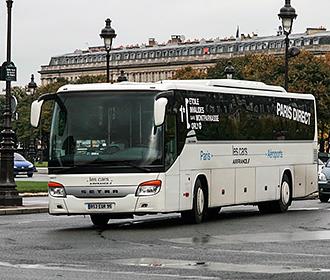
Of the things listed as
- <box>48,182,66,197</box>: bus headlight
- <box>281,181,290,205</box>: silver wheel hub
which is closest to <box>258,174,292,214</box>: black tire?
<box>281,181,290,205</box>: silver wheel hub

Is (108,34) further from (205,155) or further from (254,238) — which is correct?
(254,238)

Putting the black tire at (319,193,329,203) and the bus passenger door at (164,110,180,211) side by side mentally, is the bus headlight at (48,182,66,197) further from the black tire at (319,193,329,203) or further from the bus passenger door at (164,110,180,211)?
the black tire at (319,193,329,203)

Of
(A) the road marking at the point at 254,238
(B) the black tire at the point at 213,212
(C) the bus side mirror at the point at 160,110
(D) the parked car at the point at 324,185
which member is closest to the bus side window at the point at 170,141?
(C) the bus side mirror at the point at 160,110

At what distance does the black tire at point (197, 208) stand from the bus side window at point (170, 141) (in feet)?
4.53

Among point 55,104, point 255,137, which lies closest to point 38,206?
point 255,137

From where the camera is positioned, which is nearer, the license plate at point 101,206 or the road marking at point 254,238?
the road marking at point 254,238

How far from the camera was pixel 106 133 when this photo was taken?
24812 millimetres

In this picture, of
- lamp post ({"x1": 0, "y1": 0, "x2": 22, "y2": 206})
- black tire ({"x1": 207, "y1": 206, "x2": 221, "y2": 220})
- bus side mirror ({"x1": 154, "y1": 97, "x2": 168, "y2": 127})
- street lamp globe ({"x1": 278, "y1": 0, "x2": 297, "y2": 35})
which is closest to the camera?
bus side mirror ({"x1": 154, "y1": 97, "x2": 168, "y2": 127})

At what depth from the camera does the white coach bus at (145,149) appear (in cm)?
2464

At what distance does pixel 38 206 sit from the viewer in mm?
34000

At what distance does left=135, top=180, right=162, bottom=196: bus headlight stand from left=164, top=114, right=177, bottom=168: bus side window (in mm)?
490

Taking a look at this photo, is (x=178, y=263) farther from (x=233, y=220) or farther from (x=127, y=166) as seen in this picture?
(x=233, y=220)

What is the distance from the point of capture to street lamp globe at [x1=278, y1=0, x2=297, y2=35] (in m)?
41.5

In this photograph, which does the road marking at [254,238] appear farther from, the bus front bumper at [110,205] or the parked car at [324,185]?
the parked car at [324,185]
